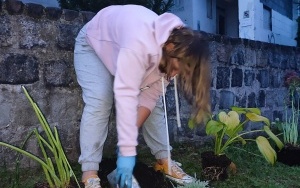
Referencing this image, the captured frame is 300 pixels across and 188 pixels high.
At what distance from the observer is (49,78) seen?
8.14 feet

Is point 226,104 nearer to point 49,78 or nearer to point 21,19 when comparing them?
point 49,78

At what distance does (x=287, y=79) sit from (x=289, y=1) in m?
7.20

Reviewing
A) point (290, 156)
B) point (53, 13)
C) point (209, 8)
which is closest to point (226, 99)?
point (290, 156)

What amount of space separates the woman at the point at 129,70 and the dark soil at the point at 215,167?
173 millimetres

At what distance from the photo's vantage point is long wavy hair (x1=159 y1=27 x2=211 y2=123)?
1.72 m

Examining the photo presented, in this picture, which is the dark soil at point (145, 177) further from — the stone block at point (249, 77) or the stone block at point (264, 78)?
the stone block at point (264, 78)

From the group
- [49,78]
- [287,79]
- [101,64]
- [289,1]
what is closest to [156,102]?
[101,64]

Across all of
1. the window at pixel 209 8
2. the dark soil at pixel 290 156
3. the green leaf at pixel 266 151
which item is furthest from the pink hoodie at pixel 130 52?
the window at pixel 209 8

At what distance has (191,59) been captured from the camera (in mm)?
1728

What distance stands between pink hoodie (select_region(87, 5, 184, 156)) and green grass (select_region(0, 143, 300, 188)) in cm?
76

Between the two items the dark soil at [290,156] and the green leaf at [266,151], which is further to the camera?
the dark soil at [290,156]

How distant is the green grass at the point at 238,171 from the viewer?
2.28 meters

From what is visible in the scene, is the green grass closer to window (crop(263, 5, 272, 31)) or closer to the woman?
the woman

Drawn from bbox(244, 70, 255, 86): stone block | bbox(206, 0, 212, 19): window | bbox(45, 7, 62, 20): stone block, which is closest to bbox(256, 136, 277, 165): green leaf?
bbox(45, 7, 62, 20): stone block
